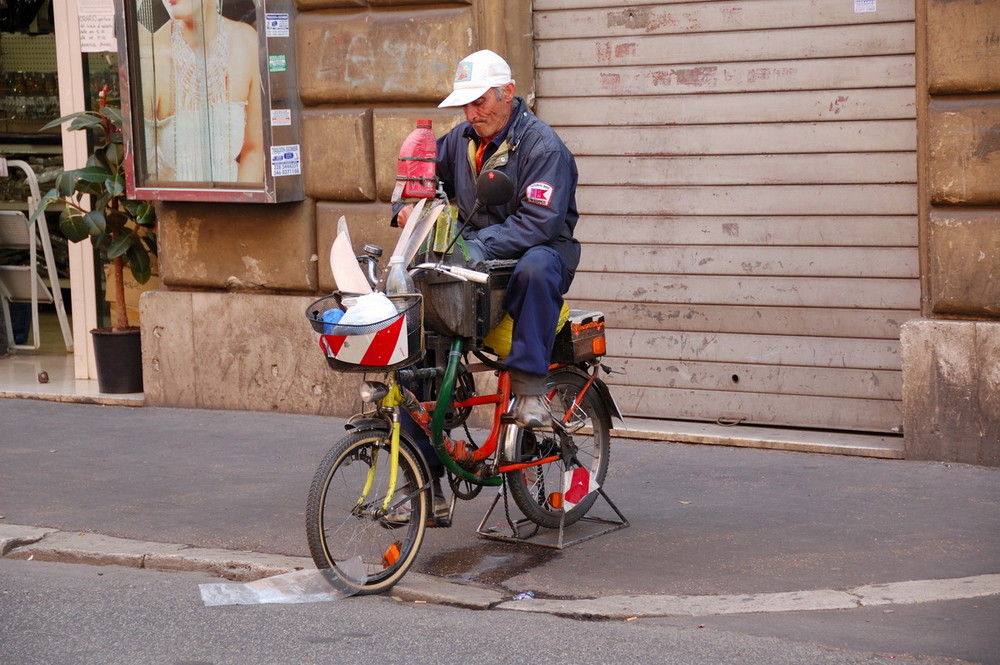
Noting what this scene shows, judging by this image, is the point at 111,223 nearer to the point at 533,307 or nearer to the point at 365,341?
the point at 533,307

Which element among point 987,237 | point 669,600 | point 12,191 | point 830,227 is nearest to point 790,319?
point 830,227

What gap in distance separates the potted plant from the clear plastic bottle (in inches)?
168

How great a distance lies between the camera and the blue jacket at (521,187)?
5.34 meters

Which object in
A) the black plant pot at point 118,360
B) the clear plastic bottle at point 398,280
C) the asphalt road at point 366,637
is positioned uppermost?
the clear plastic bottle at point 398,280

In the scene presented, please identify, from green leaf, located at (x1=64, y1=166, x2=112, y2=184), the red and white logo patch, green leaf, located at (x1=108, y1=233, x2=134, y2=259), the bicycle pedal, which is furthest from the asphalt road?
green leaf, located at (x1=64, y1=166, x2=112, y2=184)

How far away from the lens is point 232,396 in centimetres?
867

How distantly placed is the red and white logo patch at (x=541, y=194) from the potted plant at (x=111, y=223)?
14.0ft

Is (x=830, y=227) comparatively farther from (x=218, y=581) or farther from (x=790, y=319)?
(x=218, y=581)

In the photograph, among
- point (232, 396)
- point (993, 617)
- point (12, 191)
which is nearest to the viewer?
point (993, 617)

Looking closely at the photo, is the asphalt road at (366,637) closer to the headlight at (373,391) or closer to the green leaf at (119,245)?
the headlight at (373,391)

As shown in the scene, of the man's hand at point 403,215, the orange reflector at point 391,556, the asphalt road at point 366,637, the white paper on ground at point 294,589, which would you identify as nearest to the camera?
the asphalt road at point 366,637

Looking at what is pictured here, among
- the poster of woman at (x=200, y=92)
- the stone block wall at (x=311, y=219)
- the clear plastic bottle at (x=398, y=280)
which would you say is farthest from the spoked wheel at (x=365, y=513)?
the poster of woman at (x=200, y=92)

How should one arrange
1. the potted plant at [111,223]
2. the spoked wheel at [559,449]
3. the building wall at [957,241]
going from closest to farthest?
the spoked wheel at [559,449], the building wall at [957,241], the potted plant at [111,223]

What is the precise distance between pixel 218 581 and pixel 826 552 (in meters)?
2.32
